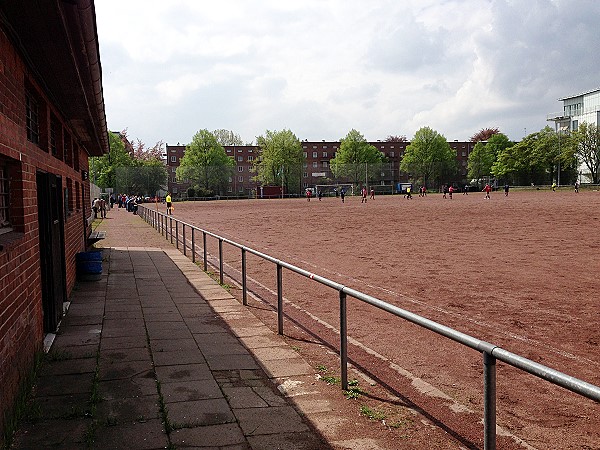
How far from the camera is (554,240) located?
15.9m

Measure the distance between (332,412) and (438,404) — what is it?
85 cm

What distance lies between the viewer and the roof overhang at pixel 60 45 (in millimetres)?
3754

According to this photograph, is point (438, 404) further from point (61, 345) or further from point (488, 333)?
point (61, 345)

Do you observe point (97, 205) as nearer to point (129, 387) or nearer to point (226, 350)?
point (226, 350)

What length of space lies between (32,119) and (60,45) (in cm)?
231

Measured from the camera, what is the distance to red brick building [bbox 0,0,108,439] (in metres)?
3.88

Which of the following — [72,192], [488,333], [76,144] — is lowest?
[488,333]

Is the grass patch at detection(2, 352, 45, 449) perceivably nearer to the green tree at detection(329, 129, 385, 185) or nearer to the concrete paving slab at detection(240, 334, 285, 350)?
the concrete paving slab at detection(240, 334, 285, 350)

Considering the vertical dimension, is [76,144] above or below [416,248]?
above

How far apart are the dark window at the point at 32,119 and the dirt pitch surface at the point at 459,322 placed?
136 inches

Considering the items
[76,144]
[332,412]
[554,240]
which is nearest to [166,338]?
[332,412]

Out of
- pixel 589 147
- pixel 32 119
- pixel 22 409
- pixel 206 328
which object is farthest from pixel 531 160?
pixel 22 409

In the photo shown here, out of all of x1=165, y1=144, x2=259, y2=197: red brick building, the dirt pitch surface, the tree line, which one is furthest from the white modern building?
the dirt pitch surface

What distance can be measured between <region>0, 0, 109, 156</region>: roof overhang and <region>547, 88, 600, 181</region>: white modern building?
274 ft
